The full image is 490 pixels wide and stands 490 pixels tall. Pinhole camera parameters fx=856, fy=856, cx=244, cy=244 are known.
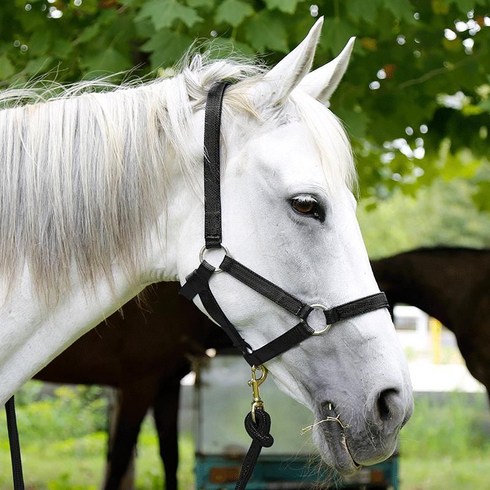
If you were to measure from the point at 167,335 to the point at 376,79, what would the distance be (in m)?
2.49

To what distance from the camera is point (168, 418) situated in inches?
251

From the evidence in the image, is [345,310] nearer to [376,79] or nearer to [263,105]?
[263,105]

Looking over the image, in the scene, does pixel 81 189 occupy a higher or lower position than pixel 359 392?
higher

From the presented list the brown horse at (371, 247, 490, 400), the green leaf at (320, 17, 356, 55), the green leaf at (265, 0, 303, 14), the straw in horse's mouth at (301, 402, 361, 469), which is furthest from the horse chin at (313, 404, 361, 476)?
the brown horse at (371, 247, 490, 400)

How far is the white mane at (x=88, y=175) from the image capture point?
76.5 inches

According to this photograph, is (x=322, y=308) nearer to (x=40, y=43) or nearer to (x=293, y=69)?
(x=293, y=69)

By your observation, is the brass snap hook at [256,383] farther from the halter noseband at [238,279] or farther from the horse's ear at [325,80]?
the horse's ear at [325,80]

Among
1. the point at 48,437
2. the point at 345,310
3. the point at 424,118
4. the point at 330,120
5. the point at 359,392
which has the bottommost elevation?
the point at 48,437

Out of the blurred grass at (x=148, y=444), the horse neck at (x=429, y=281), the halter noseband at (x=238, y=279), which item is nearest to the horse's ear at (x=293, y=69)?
the halter noseband at (x=238, y=279)

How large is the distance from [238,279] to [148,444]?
7.91 meters

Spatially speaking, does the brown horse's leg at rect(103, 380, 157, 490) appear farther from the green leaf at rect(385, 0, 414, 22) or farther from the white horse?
the white horse

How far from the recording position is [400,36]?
14.7ft

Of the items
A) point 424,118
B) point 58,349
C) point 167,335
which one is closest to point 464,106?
point 424,118

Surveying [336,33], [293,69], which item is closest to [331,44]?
[336,33]
